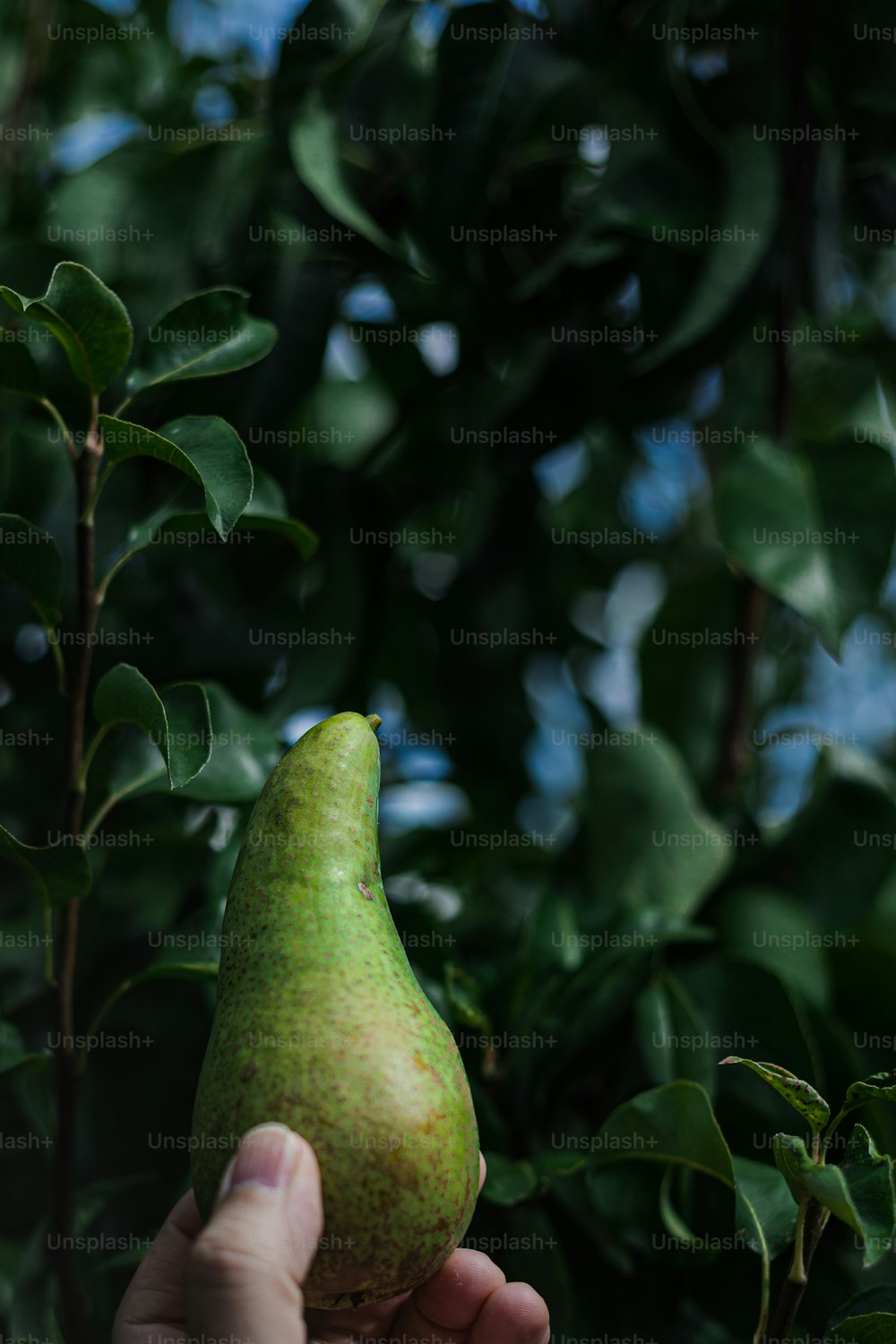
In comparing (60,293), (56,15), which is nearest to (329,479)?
(60,293)

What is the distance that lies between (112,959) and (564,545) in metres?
0.70

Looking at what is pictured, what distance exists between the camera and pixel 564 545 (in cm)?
132

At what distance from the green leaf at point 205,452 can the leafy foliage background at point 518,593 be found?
0.17 metres

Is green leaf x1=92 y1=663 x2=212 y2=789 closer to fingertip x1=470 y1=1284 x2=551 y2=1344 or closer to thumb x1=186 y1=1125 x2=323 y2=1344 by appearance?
thumb x1=186 y1=1125 x2=323 y2=1344

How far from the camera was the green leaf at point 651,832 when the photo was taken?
96cm

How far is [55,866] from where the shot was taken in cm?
66

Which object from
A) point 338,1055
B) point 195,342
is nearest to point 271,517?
point 195,342

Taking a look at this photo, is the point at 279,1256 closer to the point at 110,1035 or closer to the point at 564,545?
the point at 110,1035

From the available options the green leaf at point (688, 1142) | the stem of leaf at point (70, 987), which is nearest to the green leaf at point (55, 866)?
the stem of leaf at point (70, 987)

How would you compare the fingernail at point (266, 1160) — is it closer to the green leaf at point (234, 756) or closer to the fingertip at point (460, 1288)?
the fingertip at point (460, 1288)

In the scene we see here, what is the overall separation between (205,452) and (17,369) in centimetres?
15

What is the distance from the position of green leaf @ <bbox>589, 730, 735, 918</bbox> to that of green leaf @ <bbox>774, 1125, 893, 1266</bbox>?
1.26 feet

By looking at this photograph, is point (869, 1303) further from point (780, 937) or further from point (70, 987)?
point (70, 987)

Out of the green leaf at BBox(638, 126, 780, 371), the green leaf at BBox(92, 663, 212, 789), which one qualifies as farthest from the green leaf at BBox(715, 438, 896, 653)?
the green leaf at BBox(92, 663, 212, 789)
